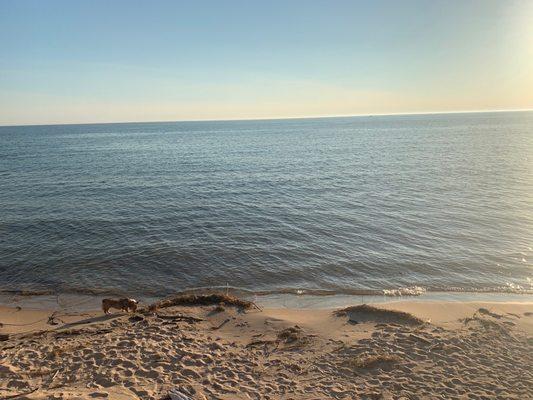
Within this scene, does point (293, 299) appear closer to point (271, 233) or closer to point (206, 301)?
point (206, 301)

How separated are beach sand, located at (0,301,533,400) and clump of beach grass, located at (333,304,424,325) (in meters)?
0.04

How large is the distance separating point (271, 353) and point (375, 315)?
15.7ft

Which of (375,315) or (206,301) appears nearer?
(375,315)

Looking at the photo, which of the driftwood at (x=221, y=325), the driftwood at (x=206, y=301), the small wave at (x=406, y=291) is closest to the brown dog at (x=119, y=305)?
the driftwood at (x=206, y=301)

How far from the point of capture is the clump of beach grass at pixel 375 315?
1304cm

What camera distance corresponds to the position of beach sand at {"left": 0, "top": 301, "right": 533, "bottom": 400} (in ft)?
29.0

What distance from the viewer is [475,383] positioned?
9172mm

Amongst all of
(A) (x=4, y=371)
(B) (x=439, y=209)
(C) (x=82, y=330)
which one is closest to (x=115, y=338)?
(C) (x=82, y=330)

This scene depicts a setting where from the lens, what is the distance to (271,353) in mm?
10812

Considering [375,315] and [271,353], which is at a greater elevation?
[271,353]

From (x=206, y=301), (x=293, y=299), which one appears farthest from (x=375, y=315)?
(x=206, y=301)

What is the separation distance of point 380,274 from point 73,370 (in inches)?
542

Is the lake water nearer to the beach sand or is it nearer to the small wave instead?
the small wave

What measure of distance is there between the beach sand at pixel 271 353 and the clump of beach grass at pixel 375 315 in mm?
39
